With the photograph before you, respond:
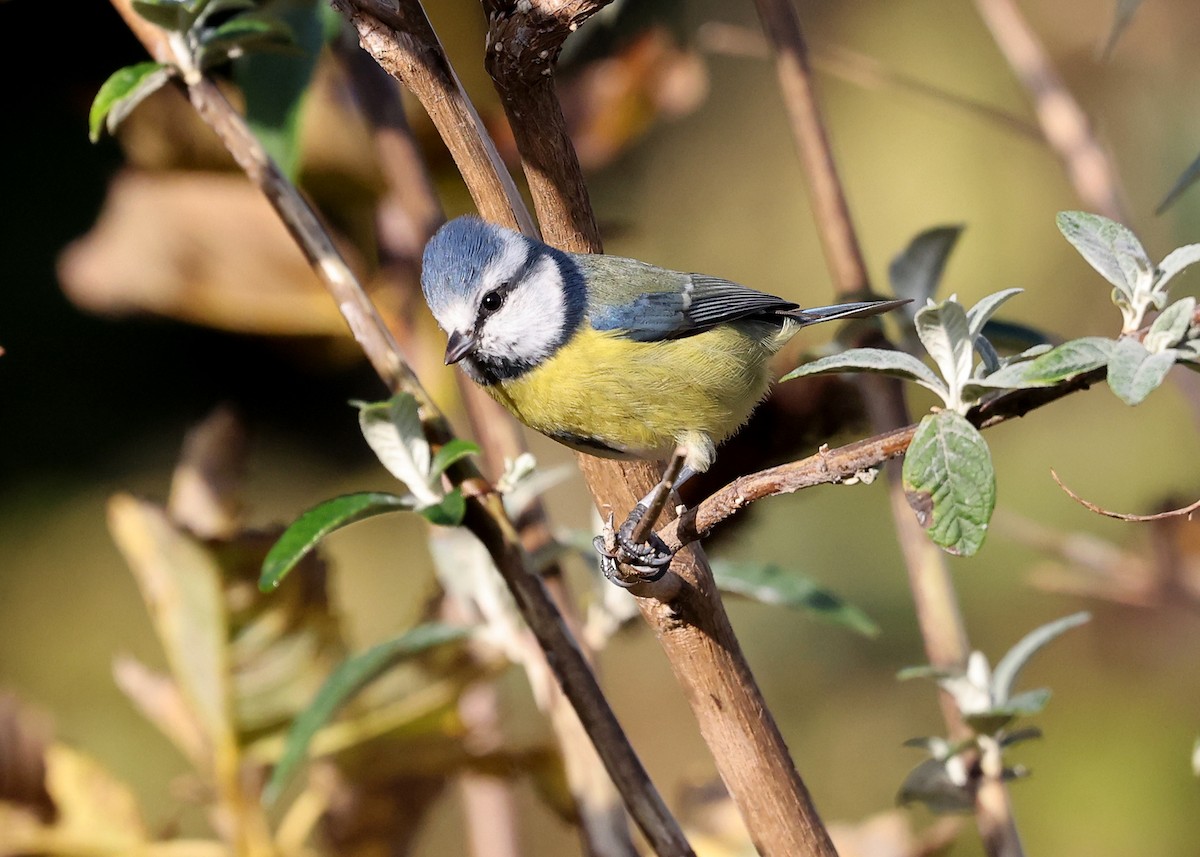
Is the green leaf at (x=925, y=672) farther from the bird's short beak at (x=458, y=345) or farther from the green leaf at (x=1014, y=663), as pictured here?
the bird's short beak at (x=458, y=345)

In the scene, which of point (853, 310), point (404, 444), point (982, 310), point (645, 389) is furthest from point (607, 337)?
point (982, 310)

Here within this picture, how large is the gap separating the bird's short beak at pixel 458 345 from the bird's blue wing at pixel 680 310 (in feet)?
0.29

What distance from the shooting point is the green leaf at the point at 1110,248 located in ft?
1.42

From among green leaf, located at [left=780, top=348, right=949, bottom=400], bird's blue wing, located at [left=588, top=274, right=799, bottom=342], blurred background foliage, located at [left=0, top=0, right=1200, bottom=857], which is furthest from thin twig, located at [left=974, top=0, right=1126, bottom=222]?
green leaf, located at [left=780, top=348, right=949, bottom=400]

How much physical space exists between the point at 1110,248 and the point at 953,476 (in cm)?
13

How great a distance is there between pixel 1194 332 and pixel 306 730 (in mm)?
493

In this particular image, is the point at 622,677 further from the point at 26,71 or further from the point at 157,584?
the point at 26,71

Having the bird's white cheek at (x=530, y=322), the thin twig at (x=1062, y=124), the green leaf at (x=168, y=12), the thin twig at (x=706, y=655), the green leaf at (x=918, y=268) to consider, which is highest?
the thin twig at (x=1062, y=124)

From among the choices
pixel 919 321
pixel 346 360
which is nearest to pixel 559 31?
pixel 919 321

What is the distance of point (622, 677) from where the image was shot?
115 centimetres

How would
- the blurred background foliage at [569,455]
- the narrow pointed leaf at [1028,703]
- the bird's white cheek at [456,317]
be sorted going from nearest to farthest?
the narrow pointed leaf at [1028,703], the bird's white cheek at [456,317], the blurred background foliage at [569,455]

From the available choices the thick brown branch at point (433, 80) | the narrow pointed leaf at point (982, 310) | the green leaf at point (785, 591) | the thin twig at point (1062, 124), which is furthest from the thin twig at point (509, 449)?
the thin twig at point (1062, 124)

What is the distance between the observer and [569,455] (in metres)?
1.13

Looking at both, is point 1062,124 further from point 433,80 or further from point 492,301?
point 433,80
